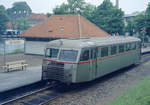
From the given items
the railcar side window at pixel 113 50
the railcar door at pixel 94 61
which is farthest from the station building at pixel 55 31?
the railcar door at pixel 94 61

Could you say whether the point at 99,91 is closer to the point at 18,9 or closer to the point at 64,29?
the point at 64,29

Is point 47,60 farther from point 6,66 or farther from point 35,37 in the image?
point 35,37

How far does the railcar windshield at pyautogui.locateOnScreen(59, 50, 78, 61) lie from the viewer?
38.7 feet

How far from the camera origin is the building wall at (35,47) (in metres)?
28.7

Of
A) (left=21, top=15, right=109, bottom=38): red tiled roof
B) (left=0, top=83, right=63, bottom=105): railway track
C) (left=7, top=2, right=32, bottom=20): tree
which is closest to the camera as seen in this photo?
(left=0, top=83, right=63, bottom=105): railway track

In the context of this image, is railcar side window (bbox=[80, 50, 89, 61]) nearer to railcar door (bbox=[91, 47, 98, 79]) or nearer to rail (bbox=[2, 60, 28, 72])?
railcar door (bbox=[91, 47, 98, 79])

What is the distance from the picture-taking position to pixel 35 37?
28.6 metres

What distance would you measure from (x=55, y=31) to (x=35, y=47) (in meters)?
3.95

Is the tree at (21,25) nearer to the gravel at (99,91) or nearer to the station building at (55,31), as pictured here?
the station building at (55,31)

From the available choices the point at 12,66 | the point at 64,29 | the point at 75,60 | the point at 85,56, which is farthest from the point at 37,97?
the point at 64,29

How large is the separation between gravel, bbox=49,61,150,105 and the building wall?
47.0ft

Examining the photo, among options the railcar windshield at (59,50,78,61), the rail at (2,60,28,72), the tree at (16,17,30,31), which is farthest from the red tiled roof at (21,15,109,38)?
the tree at (16,17,30,31)

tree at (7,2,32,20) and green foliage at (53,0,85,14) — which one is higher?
tree at (7,2,32,20)

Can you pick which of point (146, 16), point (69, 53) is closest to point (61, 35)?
point (69, 53)
